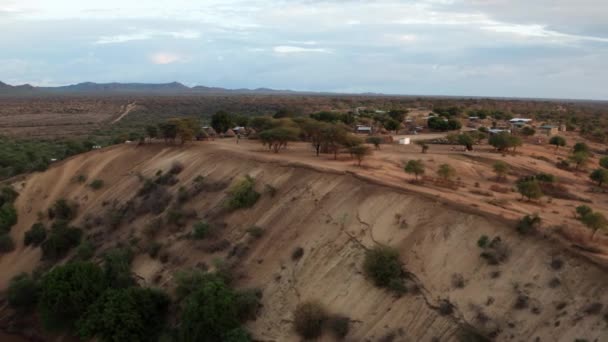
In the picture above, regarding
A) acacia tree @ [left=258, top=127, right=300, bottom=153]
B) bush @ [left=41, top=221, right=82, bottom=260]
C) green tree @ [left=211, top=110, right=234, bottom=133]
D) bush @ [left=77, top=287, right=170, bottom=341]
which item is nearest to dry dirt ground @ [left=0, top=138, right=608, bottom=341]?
bush @ [left=41, top=221, right=82, bottom=260]

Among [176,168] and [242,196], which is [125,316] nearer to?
[242,196]

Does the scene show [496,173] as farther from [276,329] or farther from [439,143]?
[276,329]

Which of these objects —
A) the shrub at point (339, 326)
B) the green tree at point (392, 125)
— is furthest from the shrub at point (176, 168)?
the green tree at point (392, 125)

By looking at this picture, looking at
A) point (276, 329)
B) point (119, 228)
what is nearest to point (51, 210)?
point (119, 228)

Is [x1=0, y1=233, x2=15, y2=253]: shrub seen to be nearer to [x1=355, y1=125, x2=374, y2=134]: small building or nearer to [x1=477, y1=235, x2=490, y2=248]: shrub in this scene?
[x1=477, y1=235, x2=490, y2=248]: shrub

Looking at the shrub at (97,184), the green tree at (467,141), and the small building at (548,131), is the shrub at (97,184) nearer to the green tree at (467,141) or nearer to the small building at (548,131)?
the green tree at (467,141)
